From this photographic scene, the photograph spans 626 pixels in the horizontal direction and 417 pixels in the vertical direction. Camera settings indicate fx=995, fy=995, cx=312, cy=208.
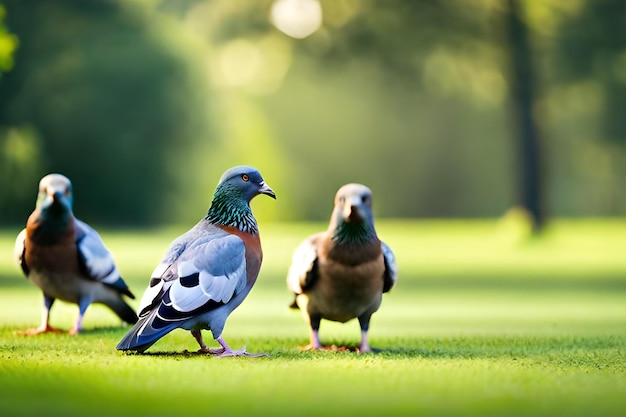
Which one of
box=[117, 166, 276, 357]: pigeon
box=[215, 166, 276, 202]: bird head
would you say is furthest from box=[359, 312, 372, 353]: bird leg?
box=[215, 166, 276, 202]: bird head

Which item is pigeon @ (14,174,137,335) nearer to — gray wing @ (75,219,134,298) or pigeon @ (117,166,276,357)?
gray wing @ (75,219,134,298)

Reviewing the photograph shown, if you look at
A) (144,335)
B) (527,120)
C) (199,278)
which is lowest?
(144,335)

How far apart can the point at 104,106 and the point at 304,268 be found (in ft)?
91.8

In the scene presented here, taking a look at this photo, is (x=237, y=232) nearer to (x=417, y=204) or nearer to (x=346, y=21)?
(x=346, y=21)

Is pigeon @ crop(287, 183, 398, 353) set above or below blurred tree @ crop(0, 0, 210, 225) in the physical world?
below

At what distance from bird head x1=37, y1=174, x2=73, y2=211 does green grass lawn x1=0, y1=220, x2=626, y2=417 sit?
105 centimetres

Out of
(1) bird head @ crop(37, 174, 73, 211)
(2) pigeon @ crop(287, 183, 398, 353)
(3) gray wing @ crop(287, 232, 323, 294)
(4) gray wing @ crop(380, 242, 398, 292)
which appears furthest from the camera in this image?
(1) bird head @ crop(37, 174, 73, 211)

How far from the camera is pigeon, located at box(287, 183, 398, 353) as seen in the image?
21.8ft

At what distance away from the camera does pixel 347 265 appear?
22.0ft

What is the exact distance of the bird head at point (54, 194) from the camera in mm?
7781

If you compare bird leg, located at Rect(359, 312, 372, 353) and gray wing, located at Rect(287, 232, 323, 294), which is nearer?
gray wing, located at Rect(287, 232, 323, 294)

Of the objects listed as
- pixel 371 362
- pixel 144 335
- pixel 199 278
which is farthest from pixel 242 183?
pixel 371 362

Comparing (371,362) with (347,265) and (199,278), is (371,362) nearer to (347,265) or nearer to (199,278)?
(347,265)

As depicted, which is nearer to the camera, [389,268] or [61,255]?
[389,268]
